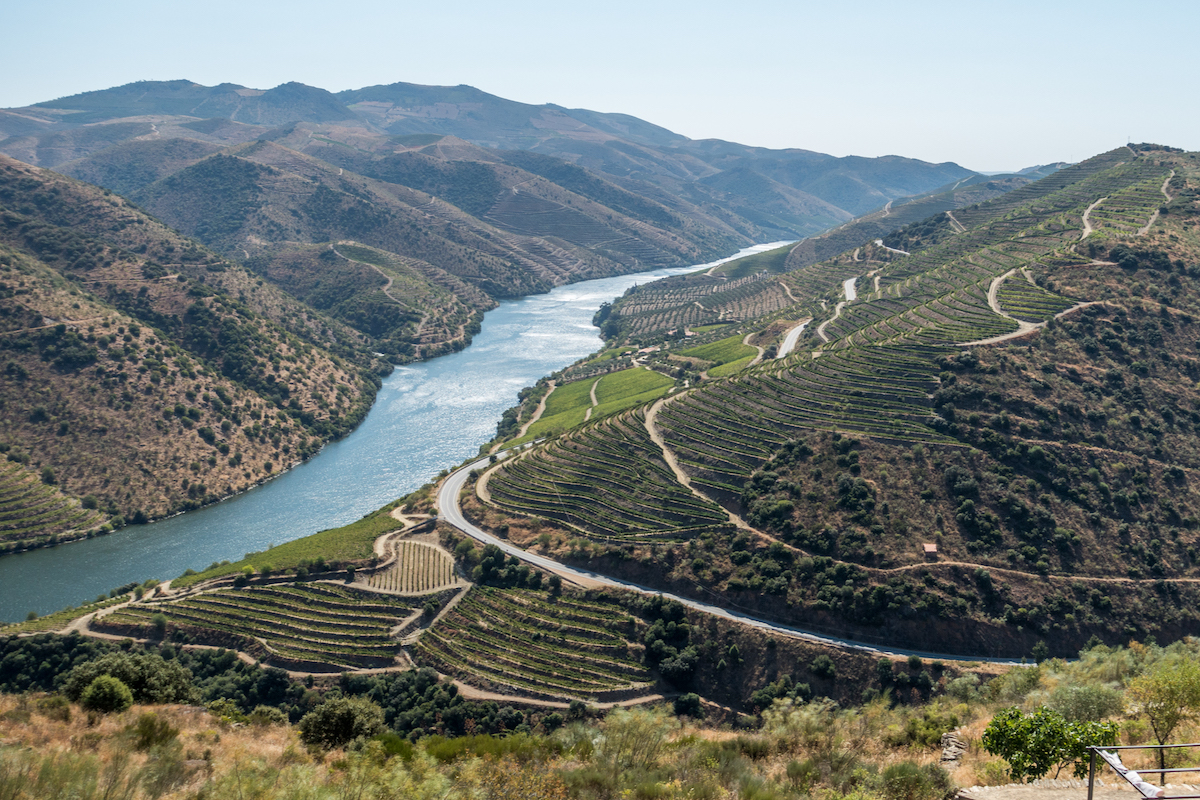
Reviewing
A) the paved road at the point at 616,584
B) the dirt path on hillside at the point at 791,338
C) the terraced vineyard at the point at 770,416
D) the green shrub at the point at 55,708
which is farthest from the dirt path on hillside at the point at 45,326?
the dirt path on hillside at the point at 791,338

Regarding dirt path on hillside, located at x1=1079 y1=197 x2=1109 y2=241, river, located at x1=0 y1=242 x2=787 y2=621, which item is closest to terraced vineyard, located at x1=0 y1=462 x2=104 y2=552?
river, located at x1=0 y1=242 x2=787 y2=621

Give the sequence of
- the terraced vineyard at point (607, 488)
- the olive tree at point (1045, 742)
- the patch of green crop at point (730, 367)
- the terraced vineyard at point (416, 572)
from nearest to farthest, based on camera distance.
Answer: the olive tree at point (1045, 742) → the terraced vineyard at point (416, 572) → the terraced vineyard at point (607, 488) → the patch of green crop at point (730, 367)

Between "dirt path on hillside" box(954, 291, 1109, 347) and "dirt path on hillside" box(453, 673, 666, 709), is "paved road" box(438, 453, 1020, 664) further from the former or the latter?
"dirt path on hillside" box(954, 291, 1109, 347)

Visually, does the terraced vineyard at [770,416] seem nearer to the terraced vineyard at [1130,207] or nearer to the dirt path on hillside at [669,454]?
the dirt path on hillside at [669,454]

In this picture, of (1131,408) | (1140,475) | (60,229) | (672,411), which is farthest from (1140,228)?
(60,229)

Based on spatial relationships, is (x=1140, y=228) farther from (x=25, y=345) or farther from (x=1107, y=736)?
(x=25, y=345)

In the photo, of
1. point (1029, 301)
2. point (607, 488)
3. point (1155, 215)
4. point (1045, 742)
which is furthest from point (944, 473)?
point (1155, 215)
